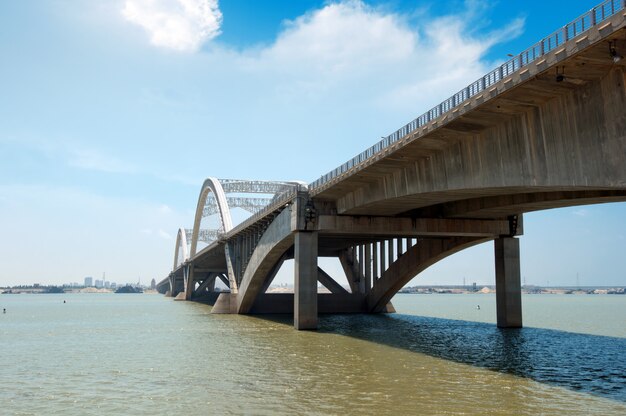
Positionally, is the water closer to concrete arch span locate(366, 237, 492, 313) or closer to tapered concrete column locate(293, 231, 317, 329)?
tapered concrete column locate(293, 231, 317, 329)

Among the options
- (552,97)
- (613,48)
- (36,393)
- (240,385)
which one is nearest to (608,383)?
(552,97)

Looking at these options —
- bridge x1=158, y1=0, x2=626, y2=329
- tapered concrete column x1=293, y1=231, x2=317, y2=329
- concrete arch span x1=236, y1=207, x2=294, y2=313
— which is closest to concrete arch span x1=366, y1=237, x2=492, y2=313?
bridge x1=158, y1=0, x2=626, y2=329

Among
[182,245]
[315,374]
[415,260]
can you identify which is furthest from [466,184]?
[182,245]

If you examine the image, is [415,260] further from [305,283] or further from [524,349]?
[524,349]

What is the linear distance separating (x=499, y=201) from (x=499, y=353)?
13726 mm

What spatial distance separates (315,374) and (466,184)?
40.3ft

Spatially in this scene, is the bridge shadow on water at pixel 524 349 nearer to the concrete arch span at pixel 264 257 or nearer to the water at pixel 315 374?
the water at pixel 315 374

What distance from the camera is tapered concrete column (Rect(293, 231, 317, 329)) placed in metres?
50.5

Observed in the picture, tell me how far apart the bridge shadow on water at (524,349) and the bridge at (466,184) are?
5753 millimetres

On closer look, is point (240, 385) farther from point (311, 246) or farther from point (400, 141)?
point (311, 246)

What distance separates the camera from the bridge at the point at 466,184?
20797 millimetres

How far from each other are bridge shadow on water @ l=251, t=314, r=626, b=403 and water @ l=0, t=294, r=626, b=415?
92mm

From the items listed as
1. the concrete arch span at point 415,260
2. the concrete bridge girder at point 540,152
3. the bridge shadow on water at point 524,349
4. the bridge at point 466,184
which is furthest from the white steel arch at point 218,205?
the concrete bridge girder at point 540,152

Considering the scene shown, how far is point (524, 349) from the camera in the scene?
117 feet
